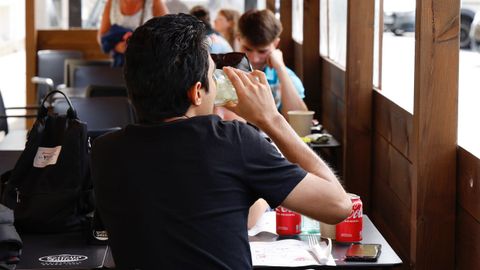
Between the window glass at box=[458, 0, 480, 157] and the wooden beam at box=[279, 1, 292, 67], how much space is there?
186 inches

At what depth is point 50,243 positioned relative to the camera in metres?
2.78

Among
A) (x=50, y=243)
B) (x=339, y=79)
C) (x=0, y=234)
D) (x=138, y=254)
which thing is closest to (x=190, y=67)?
(x=138, y=254)

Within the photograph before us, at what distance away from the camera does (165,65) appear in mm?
1796

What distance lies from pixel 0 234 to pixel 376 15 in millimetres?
2511

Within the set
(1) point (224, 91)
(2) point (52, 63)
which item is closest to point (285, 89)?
(1) point (224, 91)

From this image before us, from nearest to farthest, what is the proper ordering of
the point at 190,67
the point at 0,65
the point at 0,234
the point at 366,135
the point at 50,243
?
the point at 190,67, the point at 0,234, the point at 50,243, the point at 366,135, the point at 0,65

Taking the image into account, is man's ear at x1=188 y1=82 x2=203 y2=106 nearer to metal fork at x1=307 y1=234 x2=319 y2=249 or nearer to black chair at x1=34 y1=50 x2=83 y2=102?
metal fork at x1=307 y1=234 x2=319 y2=249

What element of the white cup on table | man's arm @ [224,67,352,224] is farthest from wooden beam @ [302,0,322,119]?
man's arm @ [224,67,352,224]

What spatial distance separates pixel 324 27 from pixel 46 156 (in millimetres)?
3682

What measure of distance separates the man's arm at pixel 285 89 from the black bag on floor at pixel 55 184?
224 centimetres

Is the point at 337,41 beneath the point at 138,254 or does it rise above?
above

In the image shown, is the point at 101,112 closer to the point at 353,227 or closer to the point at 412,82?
the point at 412,82

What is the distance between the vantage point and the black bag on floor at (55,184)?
9.45 ft

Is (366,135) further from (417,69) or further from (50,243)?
(50,243)
